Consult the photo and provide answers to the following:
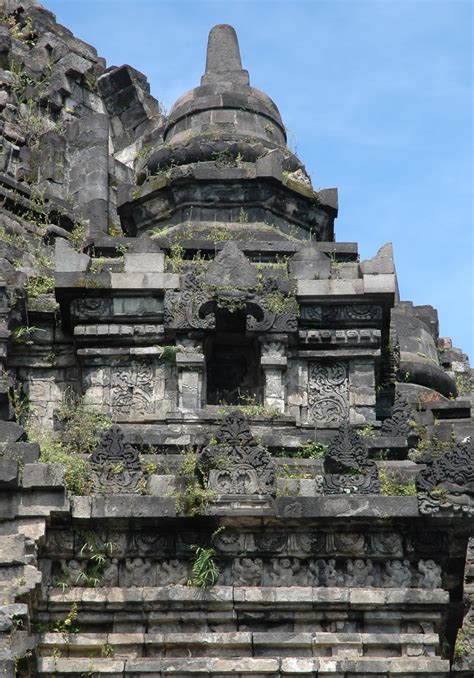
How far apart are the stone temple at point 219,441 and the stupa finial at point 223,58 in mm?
54

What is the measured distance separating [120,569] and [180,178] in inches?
293

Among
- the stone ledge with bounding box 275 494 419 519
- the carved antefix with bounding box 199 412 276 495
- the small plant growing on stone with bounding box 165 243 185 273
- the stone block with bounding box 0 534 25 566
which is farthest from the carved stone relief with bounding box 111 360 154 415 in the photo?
the stone block with bounding box 0 534 25 566

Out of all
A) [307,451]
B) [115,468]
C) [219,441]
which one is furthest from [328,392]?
[115,468]

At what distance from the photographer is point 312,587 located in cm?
2189

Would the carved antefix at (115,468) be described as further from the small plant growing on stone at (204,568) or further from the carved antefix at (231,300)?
the carved antefix at (231,300)

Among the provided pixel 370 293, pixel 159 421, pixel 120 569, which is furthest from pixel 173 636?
pixel 370 293

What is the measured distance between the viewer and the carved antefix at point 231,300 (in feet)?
81.6

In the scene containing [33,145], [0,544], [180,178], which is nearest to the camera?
[0,544]

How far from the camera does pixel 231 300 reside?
24.9 m

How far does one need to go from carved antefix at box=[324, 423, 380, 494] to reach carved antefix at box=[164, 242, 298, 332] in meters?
3.01

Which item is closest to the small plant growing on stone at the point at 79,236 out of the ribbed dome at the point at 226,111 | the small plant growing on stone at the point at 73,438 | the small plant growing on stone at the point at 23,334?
the small plant growing on stone at the point at 23,334

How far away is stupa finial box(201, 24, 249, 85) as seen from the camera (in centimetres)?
2986

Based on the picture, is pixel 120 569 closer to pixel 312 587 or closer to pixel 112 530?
pixel 112 530

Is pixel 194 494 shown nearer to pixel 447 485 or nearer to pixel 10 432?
pixel 10 432
